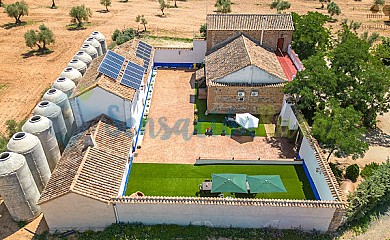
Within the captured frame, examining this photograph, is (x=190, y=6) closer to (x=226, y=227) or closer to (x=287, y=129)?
(x=287, y=129)

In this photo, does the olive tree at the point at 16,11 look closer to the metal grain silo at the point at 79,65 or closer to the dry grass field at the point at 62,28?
the dry grass field at the point at 62,28

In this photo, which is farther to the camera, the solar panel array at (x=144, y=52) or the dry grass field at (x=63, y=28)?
the dry grass field at (x=63, y=28)

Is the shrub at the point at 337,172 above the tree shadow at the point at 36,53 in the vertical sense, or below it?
below

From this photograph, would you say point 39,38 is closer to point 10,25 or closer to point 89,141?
point 10,25

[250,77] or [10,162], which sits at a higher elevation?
[10,162]

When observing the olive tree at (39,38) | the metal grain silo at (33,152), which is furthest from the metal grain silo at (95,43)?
the metal grain silo at (33,152)

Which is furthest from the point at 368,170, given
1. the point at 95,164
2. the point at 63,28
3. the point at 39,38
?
the point at 63,28

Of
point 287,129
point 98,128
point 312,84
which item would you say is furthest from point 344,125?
point 98,128
